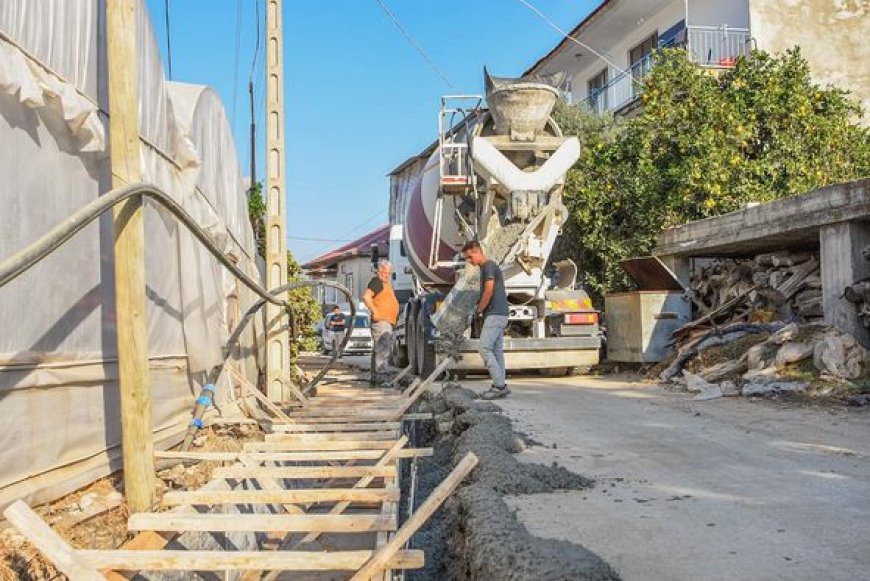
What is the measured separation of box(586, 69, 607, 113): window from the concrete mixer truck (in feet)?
35.2

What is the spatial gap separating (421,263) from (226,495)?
29.7 feet

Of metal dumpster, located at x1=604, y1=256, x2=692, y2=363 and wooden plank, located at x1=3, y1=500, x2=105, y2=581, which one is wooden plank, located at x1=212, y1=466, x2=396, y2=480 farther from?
metal dumpster, located at x1=604, y1=256, x2=692, y2=363

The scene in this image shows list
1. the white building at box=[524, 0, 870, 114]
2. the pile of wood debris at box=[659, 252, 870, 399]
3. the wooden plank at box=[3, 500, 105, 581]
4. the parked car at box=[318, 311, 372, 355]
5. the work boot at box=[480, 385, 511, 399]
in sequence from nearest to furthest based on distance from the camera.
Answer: the wooden plank at box=[3, 500, 105, 581] → the pile of wood debris at box=[659, 252, 870, 399] → the work boot at box=[480, 385, 511, 399] → the white building at box=[524, 0, 870, 114] → the parked car at box=[318, 311, 372, 355]

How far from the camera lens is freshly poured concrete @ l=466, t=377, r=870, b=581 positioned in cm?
299

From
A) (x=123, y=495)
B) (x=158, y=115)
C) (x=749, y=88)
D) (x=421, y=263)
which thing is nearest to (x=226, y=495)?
(x=123, y=495)

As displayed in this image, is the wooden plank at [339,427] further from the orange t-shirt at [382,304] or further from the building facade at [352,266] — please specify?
the building facade at [352,266]

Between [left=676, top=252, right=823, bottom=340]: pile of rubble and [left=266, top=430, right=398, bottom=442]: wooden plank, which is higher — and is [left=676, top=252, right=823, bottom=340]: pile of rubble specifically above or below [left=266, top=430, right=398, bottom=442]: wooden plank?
above

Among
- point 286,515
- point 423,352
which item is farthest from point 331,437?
point 423,352

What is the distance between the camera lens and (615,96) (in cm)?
2191

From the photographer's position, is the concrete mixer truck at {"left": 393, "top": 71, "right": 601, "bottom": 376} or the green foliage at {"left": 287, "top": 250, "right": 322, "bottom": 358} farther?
the green foliage at {"left": 287, "top": 250, "right": 322, "bottom": 358}

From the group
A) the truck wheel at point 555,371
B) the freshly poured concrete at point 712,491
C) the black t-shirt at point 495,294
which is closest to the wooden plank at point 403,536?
the freshly poured concrete at point 712,491

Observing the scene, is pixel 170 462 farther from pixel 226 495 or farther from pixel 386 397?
pixel 386 397

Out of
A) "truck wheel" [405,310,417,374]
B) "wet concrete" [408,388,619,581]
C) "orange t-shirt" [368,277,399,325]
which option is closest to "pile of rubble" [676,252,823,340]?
"truck wheel" [405,310,417,374]

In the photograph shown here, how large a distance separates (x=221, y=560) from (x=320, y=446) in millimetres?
2785
